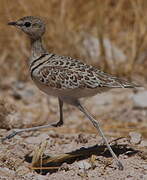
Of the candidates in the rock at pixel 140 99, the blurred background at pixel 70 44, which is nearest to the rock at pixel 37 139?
the blurred background at pixel 70 44

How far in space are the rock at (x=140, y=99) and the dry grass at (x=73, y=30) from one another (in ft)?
1.94

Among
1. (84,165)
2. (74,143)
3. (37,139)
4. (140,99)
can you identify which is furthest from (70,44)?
(84,165)

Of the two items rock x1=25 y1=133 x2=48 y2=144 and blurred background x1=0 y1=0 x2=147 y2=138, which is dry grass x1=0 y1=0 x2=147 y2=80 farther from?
rock x1=25 y1=133 x2=48 y2=144

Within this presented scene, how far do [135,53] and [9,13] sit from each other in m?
1.68

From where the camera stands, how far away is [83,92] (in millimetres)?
4035

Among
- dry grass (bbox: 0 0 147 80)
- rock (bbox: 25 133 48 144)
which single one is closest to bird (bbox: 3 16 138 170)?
A: rock (bbox: 25 133 48 144)

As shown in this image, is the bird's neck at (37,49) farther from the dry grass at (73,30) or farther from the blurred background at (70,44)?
the dry grass at (73,30)

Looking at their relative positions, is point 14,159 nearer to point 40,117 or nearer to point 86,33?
point 40,117

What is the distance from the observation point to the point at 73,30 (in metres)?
7.14

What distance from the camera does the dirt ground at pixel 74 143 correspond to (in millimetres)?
3924

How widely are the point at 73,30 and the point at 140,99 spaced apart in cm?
138

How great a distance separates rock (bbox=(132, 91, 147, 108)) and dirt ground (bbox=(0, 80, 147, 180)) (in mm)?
51

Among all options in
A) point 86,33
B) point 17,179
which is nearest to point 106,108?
point 86,33

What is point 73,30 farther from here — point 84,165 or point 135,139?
point 84,165
